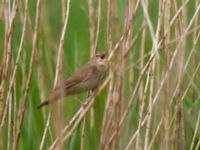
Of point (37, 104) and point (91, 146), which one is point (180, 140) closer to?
point (91, 146)

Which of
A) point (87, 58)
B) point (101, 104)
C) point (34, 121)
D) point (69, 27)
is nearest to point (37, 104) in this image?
point (34, 121)

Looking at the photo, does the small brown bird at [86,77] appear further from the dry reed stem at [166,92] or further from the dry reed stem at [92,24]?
the dry reed stem at [166,92]

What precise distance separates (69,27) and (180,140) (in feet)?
4.88

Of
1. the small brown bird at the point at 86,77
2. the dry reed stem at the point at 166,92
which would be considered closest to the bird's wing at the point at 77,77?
the small brown bird at the point at 86,77

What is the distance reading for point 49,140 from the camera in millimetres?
3822

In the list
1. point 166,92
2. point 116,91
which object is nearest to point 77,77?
point 116,91

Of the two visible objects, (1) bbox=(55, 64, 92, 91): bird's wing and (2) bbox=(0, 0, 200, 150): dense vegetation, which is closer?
(2) bbox=(0, 0, 200, 150): dense vegetation

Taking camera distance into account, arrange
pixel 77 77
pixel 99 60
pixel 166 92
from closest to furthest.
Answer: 1. pixel 166 92
2. pixel 99 60
3. pixel 77 77

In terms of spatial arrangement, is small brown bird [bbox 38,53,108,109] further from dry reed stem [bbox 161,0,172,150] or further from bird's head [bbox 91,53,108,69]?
dry reed stem [bbox 161,0,172,150]

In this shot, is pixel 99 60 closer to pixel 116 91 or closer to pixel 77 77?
pixel 77 77

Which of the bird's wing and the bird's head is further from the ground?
the bird's head

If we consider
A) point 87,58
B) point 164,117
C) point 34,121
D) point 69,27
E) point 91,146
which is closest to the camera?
point 164,117

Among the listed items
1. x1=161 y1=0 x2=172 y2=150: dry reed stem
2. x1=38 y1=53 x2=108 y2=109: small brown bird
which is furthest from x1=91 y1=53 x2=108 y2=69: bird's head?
x1=161 y1=0 x2=172 y2=150: dry reed stem

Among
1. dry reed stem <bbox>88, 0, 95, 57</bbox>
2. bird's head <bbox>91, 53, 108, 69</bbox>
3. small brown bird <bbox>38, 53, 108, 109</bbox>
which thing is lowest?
small brown bird <bbox>38, 53, 108, 109</bbox>
